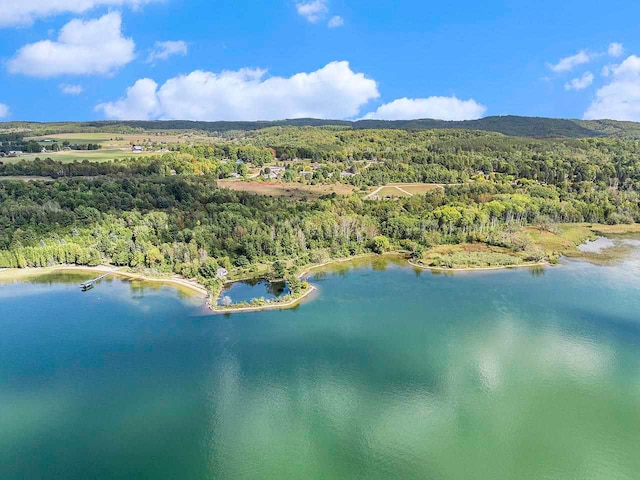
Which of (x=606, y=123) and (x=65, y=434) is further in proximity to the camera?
(x=606, y=123)

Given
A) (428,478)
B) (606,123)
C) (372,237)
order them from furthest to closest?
(606,123) → (372,237) → (428,478)

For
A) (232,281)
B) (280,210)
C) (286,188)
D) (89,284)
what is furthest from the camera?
(286,188)

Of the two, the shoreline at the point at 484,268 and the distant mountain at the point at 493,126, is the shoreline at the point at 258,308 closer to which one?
the shoreline at the point at 484,268

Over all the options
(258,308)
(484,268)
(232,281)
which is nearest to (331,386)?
(258,308)

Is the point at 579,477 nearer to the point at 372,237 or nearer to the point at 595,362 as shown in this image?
the point at 595,362

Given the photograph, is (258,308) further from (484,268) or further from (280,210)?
(484,268)

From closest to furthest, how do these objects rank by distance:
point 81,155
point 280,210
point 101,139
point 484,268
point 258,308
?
1. point 258,308
2. point 484,268
3. point 280,210
4. point 81,155
5. point 101,139

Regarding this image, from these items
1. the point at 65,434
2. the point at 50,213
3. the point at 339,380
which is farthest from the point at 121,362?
the point at 50,213

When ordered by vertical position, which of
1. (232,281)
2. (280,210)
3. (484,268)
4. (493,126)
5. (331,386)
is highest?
(493,126)
